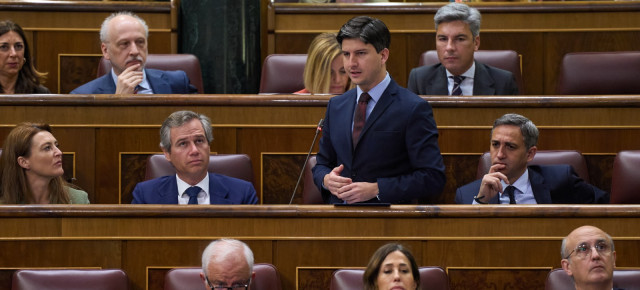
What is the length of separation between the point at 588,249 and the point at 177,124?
79 centimetres

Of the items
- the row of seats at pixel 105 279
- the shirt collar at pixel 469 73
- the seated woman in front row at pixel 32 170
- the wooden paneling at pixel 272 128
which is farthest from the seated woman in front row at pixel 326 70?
the row of seats at pixel 105 279

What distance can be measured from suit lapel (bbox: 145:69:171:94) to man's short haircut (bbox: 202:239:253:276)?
0.79 meters

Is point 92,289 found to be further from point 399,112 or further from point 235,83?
point 235,83

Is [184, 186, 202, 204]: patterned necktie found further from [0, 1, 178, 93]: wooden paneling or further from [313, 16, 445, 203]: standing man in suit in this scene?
[0, 1, 178, 93]: wooden paneling

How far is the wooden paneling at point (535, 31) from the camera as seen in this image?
2.67m

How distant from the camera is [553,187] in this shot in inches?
78.4

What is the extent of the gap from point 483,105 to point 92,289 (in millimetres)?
894

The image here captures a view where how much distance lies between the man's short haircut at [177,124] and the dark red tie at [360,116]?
31 cm

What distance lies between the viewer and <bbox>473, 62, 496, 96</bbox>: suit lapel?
231 centimetres

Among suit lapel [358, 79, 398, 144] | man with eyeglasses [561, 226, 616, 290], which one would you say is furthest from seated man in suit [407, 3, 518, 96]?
man with eyeglasses [561, 226, 616, 290]

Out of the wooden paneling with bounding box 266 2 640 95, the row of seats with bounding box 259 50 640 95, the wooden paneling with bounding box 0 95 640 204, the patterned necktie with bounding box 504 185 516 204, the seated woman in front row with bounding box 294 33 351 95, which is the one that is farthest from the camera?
the wooden paneling with bounding box 266 2 640 95

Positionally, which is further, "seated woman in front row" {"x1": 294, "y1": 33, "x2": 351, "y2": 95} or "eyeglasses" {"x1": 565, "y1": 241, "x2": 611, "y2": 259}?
"seated woman in front row" {"x1": 294, "y1": 33, "x2": 351, "y2": 95}

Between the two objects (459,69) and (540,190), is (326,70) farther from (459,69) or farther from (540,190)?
(540,190)

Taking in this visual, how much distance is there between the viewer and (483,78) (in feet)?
7.64
